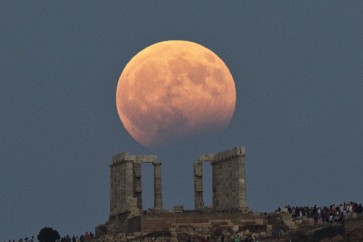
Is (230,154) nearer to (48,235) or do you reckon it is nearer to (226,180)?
(226,180)

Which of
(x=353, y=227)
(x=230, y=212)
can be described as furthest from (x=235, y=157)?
(x=353, y=227)

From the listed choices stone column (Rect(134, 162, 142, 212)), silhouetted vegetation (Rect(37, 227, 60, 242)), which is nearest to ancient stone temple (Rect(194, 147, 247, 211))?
stone column (Rect(134, 162, 142, 212))

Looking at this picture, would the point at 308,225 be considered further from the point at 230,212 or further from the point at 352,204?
the point at 230,212

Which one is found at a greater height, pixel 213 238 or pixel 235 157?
pixel 235 157

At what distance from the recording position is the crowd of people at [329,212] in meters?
101

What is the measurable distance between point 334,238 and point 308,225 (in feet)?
40.4

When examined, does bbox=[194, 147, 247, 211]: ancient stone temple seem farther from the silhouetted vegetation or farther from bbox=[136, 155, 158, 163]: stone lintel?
the silhouetted vegetation

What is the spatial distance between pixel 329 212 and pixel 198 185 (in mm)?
23122

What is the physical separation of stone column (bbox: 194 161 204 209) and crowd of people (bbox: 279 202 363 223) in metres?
14.2

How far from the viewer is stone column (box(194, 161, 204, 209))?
12556cm

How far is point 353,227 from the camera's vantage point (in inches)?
3647

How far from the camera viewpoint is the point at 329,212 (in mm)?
104812

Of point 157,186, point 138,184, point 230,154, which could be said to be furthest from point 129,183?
point 230,154

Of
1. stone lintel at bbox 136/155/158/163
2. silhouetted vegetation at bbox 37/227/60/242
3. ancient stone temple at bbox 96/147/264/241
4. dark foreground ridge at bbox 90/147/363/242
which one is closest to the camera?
dark foreground ridge at bbox 90/147/363/242
